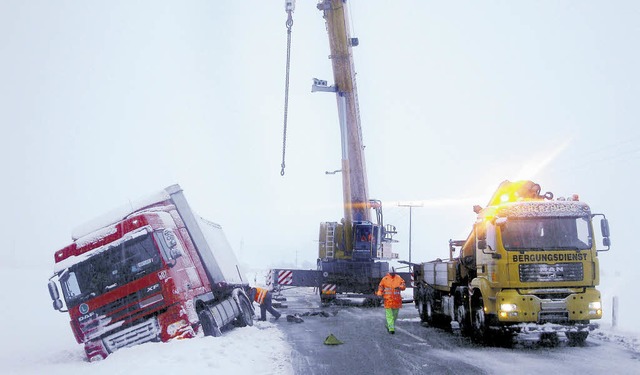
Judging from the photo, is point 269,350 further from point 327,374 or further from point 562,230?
point 562,230

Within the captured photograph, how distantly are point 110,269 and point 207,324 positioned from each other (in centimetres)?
221

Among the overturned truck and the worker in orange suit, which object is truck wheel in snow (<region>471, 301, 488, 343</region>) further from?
the overturned truck

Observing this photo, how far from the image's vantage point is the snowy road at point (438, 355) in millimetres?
8586

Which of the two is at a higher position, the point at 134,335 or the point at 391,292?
the point at 391,292

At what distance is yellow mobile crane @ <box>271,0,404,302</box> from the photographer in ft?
74.3

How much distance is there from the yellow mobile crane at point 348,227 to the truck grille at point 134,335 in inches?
482

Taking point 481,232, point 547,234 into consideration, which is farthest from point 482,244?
point 547,234

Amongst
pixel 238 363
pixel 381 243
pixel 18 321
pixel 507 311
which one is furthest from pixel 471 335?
pixel 18 321

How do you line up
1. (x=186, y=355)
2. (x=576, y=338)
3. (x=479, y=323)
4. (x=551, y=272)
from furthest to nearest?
(x=479, y=323) → (x=576, y=338) → (x=551, y=272) → (x=186, y=355)

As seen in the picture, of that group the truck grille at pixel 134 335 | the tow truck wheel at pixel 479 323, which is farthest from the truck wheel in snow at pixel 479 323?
the truck grille at pixel 134 335

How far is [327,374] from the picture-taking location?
8312mm

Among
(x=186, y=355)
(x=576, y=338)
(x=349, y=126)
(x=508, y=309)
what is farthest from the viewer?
(x=349, y=126)

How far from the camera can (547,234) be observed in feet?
36.6

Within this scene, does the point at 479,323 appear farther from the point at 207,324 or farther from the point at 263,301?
the point at 263,301
